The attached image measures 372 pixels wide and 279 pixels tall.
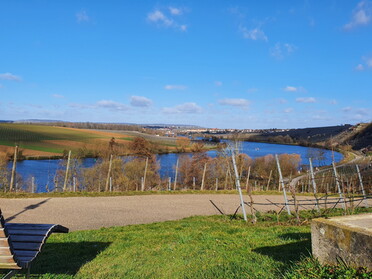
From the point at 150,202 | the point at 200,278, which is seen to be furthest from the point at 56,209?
the point at 200,278

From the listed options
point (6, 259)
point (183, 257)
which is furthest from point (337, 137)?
point (6, 259)

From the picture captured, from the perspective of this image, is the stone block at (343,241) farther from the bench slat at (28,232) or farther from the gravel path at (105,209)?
the gravel path at (105,209)

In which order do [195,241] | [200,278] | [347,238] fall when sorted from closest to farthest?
1. [347,238]
2. [200,278]
3. [195,241]

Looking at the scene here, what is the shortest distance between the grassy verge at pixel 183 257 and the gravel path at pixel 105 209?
11.0ft

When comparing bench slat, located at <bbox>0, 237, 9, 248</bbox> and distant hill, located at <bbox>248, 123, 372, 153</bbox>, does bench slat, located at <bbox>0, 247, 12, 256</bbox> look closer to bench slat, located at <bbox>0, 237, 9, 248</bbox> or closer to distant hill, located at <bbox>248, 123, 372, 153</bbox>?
bench slat, located at <bbox>0, 237, 9, 248</bbox>

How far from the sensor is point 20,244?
12.7ft

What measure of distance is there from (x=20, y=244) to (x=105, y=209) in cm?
920

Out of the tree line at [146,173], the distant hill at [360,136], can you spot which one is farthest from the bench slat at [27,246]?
the distant hill at [360,136]

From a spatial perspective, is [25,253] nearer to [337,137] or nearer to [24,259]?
[24,259]

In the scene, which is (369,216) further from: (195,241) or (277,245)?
(195,241)

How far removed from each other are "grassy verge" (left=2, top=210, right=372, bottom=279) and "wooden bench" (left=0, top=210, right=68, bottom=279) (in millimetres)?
607

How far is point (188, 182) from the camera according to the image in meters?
37.0

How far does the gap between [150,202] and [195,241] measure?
907 cm

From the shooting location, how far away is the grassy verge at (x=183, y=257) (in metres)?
4.04
